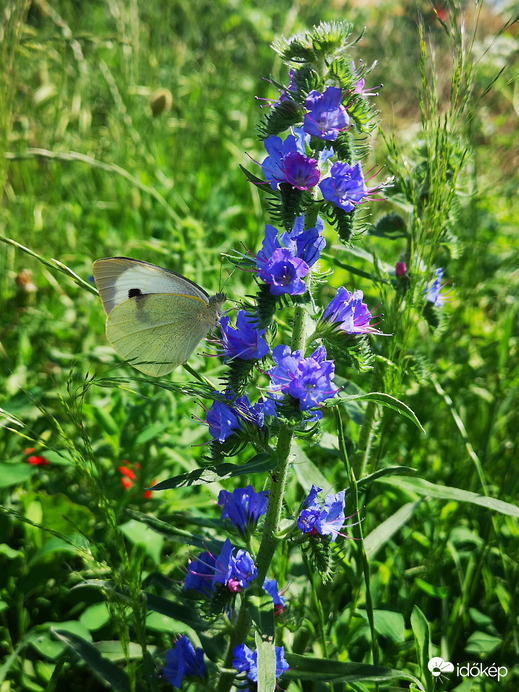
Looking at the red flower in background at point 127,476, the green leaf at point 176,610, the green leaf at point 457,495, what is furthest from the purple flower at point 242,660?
the red flower in background at point 127,476

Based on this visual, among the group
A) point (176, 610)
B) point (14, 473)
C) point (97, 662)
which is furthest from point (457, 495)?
point (14, 473)

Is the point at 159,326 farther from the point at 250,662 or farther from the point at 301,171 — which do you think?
the point at 250,662

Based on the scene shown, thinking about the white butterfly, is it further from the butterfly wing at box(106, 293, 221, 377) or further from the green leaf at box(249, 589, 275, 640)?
the green leaf at box(249, 589, 275, 640)

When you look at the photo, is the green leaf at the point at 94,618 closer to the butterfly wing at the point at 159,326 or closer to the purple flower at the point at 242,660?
the purple flower at the point at 242,660

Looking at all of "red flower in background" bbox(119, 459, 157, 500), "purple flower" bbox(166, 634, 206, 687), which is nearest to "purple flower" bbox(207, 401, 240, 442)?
"purple flower" bbox(166, 634, 206, 687)

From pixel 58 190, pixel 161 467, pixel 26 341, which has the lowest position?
pixel 161 467

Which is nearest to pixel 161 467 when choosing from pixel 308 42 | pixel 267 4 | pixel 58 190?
pixel 308 42

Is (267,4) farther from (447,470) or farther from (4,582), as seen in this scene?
(4,582)
